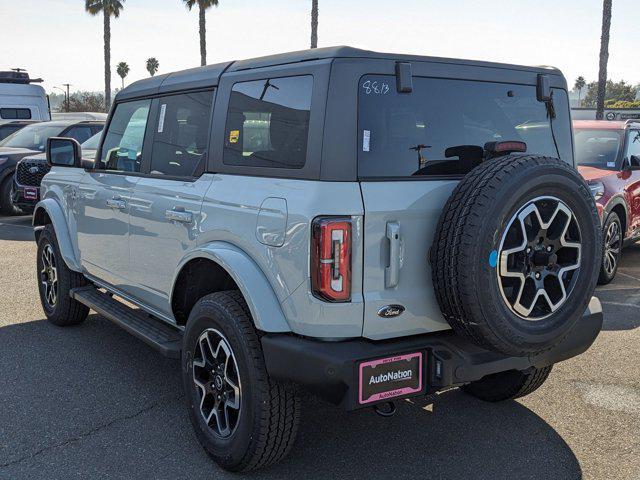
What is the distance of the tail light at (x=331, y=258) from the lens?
2800mm

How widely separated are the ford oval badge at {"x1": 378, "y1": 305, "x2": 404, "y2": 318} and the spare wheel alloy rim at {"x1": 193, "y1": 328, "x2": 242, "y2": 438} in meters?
0.73

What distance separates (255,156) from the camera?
10.9 feet

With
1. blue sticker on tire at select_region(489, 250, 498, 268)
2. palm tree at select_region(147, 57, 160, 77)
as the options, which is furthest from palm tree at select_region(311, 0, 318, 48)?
palm tree at select_region(147, 57, 160, 77)

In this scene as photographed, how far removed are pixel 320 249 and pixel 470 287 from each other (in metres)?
0.62

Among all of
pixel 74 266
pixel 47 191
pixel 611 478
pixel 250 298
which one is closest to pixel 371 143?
pixel 250 298

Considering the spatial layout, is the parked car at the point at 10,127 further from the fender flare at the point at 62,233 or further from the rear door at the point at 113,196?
the rear door at the point at 113,196

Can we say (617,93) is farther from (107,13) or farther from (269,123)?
(269,123)

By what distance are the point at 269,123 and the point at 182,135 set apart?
90cm

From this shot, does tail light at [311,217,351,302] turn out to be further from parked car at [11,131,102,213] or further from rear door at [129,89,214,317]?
parked car at [11,131,102,213]

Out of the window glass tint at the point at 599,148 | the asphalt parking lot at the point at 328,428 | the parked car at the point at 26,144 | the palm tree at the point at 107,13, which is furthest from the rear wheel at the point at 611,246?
the palm tree at the point at 107,13

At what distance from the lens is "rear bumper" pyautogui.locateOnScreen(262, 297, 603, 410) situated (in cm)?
279

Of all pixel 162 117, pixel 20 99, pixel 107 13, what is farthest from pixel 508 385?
pixel 107 13

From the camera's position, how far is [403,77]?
3043mm

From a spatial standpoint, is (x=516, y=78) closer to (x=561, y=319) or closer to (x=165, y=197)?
(x=561, y=319)
